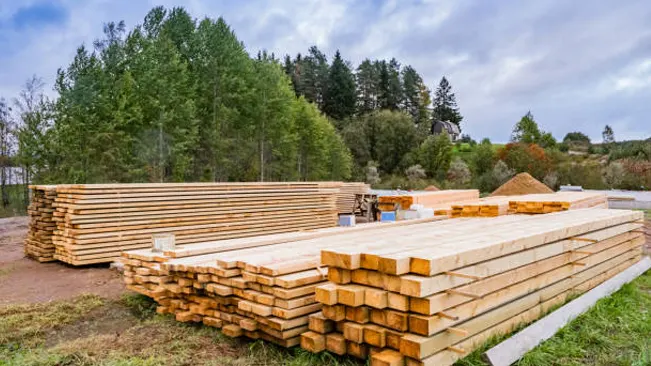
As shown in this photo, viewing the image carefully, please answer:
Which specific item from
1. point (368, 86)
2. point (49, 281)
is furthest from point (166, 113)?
point (368, 86)

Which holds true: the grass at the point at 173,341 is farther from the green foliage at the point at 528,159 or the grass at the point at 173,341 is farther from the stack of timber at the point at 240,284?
the green foliage at the point at 528,159

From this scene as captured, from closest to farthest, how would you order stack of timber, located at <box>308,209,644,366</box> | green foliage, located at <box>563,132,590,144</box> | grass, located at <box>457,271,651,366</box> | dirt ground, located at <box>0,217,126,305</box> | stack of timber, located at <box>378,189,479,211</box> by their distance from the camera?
stack of timber, located at <box>308,209,644,366</box>, grass, located at <box>457,271,651,366</box>, dirt ground, located at <box>0,217,126,305</box>, stack of timber, located at <box>378,189,479,211</box>, green foliage, located at <box>563,132,590,144</box>

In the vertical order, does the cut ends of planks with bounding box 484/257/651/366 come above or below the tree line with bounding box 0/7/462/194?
below

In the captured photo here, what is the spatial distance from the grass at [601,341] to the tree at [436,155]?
3643 cm

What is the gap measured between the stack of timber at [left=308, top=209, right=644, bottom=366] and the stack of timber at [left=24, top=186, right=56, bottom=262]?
26.1ft

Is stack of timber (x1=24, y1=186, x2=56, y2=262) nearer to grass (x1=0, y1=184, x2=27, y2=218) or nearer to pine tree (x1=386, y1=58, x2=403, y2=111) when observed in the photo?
grass (x1=0, y1=184, x2=27, y2=218)

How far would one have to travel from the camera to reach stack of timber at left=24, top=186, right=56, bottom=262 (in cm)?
966

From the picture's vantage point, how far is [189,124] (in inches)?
939

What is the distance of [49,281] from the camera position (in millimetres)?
8242

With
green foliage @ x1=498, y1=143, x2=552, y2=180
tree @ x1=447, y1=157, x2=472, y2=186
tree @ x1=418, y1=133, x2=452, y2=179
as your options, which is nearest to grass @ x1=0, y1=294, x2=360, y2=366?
green foliage @ x1=498, y1=143, x2=552, y2=180

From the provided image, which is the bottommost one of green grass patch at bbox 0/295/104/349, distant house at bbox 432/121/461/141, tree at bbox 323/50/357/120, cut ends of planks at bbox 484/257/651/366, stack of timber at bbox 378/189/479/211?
green grass patch at bbox 0/295/104/349

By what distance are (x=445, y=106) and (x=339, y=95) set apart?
951 inches

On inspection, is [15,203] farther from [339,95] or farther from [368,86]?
[368,86]

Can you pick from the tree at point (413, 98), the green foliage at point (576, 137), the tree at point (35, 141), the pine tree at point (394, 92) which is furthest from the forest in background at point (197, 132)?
the tree at point (413, 98)
